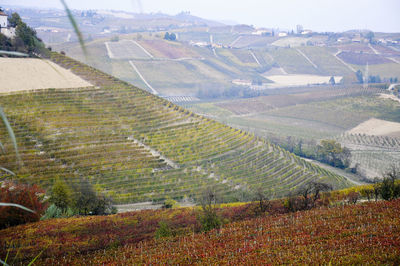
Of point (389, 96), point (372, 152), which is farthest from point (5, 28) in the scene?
point (389, 96)

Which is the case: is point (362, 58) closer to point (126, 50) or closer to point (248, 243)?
point (126, 50)

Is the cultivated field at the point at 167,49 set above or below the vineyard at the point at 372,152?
above

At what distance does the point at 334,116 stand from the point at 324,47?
10990cm

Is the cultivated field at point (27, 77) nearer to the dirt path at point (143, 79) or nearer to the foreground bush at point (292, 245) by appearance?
the foreground bush at point (292, 245)

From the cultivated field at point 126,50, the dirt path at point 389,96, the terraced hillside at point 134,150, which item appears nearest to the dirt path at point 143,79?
the cultivated field at point 126,50

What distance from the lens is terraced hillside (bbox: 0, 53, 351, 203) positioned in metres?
34.0

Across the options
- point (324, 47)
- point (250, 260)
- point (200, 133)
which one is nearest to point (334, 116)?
point (200, 133)

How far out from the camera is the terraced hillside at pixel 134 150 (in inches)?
1337

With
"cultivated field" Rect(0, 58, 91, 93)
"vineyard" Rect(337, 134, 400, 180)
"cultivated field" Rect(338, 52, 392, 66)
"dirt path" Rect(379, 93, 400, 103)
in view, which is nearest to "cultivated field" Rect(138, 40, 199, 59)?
"cultivated field" Rect(338, 52, 392, 66)

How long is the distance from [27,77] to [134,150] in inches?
701

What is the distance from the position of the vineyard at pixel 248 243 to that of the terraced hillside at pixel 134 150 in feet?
52.6

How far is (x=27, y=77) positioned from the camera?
149 feet

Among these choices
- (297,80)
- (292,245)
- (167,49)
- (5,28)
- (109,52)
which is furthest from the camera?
(167,49)

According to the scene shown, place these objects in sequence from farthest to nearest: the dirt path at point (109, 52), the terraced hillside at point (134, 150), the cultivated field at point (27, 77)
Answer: the dirt path at point (109, 52), the cultivated field at point (27, 77), the terraced hillside at point (134, 150)
